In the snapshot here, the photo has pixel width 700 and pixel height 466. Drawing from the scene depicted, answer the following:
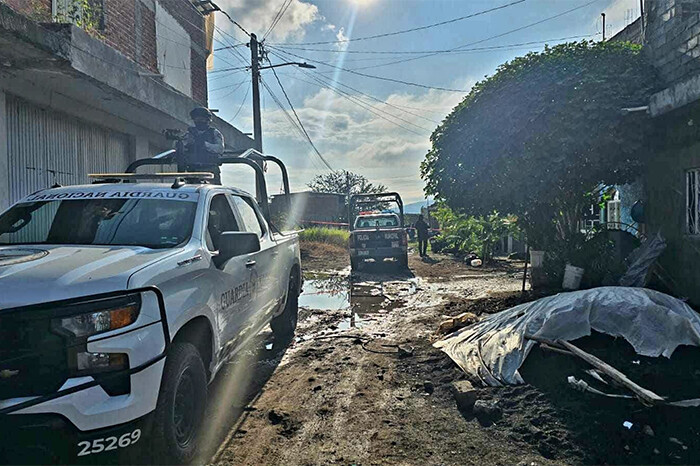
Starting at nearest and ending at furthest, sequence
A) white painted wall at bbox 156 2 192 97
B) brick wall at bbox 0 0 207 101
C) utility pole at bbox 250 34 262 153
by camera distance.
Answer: brick wall at bbox 0 0 207 101 → white painted wall at bbox 156 2 192 97 → utility pole at bbox 250 34 262 153

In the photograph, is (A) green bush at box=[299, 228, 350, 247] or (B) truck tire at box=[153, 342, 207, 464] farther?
(A) green bush at box=[299, 228, 350, 247]

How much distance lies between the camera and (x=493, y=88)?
857 centimetres

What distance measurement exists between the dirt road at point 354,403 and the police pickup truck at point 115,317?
0.63 meters

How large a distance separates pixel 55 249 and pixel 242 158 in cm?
293

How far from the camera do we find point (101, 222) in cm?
380

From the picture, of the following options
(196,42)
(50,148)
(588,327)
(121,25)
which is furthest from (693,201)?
(196,42)

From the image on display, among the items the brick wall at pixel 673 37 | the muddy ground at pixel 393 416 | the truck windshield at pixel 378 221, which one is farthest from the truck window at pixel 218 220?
the truck windshield at pixel 378 221

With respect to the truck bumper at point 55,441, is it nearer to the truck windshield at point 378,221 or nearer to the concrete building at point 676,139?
the concrete building at point 676,139

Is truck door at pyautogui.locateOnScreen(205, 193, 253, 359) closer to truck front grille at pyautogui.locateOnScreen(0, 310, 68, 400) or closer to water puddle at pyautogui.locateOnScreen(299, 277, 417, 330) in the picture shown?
truck front grille at pyautogui.locateOnScreen(0, 310, 68, 400)

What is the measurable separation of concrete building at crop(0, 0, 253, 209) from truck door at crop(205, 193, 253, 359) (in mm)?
3213

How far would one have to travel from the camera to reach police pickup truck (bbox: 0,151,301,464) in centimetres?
239

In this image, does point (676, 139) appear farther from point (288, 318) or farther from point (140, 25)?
point (140, 25)

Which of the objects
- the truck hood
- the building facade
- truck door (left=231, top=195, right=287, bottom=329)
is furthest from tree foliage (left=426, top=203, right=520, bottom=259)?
the truck hood

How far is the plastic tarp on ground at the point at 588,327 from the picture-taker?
448cm
